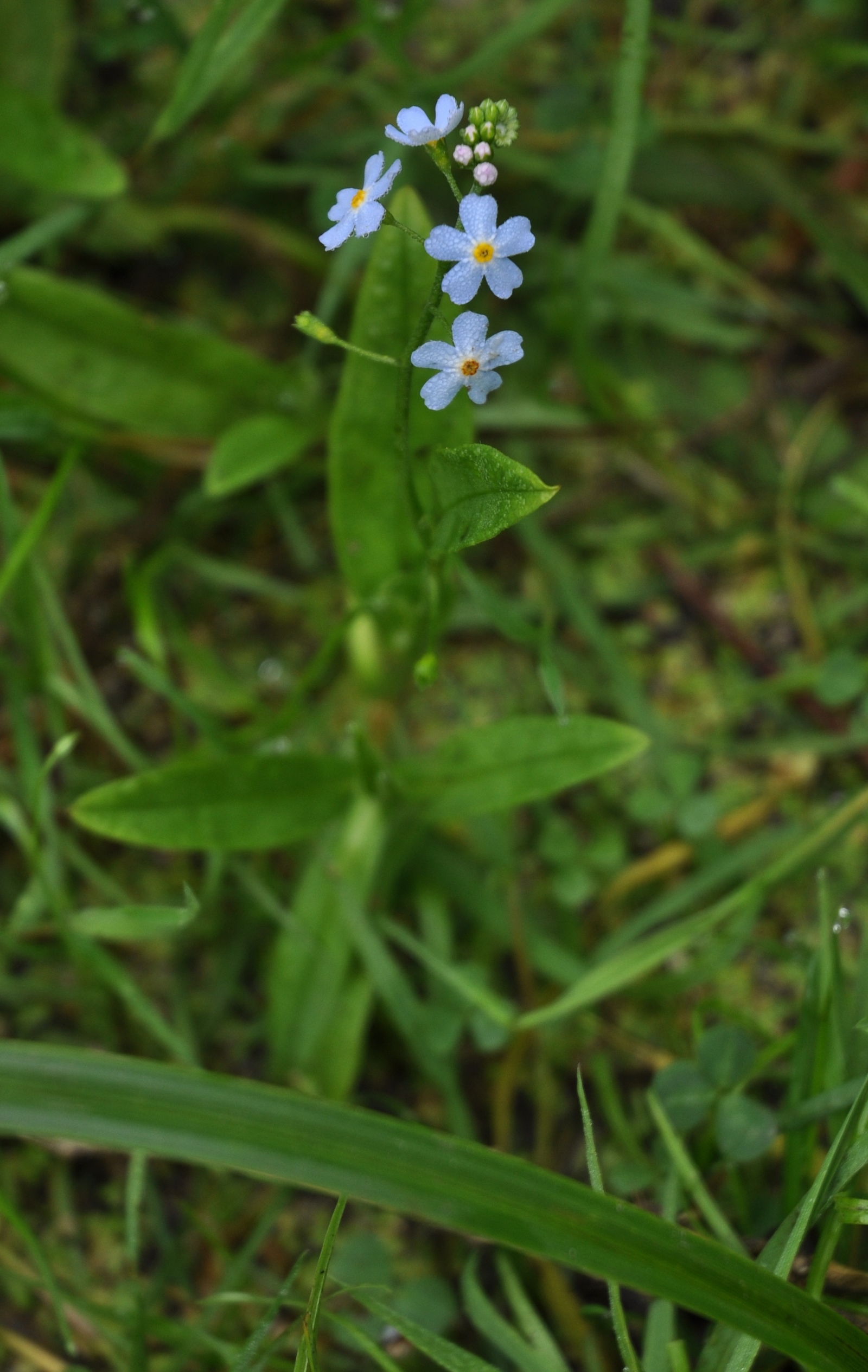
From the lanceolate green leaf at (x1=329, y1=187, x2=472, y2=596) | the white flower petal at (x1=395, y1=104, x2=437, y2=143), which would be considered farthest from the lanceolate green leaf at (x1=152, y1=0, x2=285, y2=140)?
the white flower petal at (x1=395, y1=104, x2=437, y2=143)

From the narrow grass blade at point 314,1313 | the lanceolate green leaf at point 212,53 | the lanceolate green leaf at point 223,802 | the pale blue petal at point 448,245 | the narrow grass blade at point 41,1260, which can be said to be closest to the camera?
the pale blue petal at point 448,245

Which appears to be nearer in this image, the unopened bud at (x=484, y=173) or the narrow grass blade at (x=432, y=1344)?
the unopened bud at (x=484, y=173)

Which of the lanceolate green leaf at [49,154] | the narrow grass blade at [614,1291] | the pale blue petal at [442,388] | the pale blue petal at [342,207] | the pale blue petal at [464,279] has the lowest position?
the narrow grass blade at [614,1291]

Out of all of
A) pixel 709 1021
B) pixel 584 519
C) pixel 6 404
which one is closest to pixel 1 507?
pixel 6 404

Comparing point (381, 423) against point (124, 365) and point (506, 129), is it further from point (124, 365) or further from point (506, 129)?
point (124, 365)

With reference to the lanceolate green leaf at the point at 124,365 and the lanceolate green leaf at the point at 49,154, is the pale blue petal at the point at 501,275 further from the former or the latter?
the lanceolate green leaf at the point at 49,154

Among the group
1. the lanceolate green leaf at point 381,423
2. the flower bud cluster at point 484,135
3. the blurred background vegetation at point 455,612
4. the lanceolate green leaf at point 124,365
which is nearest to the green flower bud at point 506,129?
the flower bud cluster at point 484,135
